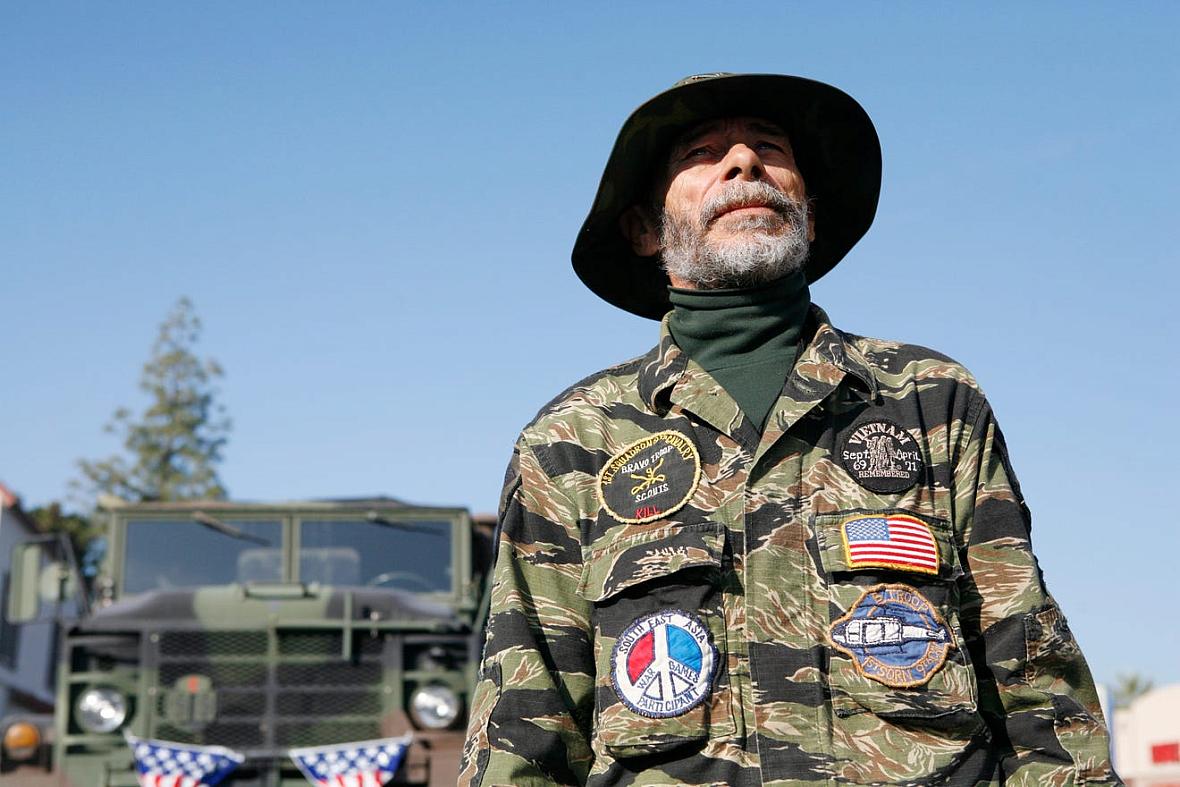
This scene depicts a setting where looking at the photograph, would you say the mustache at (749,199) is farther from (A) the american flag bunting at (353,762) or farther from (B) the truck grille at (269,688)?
(B) the truck grille at (269,688)

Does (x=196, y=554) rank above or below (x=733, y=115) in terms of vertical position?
below

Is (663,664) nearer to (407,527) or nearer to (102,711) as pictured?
(102,711)

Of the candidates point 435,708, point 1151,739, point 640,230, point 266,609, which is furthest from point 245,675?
point 1151,739

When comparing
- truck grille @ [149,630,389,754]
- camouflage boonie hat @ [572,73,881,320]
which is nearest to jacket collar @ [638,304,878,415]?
camouflage boonie hat @ [572,73,881,320]

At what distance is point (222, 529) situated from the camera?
8.75m

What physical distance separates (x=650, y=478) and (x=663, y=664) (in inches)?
12.3

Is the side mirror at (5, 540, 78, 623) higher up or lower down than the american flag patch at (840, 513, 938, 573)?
higher up

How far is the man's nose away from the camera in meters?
2.51

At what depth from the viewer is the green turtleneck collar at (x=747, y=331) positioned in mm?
2453

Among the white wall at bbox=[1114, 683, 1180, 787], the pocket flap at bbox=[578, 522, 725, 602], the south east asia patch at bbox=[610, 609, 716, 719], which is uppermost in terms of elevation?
the pocket flap at bbox=[578, 522, 725, 602]

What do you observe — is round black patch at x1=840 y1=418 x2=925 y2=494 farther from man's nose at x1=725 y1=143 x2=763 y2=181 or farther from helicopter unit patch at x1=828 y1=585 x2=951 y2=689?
man's nose at x1=725 y1=143 x2=763 y2=181

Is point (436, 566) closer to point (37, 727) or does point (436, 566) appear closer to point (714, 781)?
point (37, 727)

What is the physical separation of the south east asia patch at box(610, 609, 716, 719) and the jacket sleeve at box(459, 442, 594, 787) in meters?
0.10

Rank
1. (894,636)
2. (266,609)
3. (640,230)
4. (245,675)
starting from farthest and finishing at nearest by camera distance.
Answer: (266,609)
(245,675)
(640,230)
(894,636)
